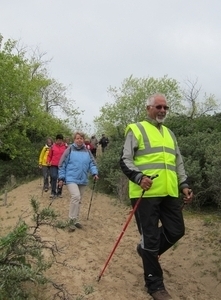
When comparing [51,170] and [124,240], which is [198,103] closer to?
[51,170]

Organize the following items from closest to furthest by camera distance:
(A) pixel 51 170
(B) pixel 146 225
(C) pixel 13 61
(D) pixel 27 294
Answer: (D) pixel 27 294
(B) pixel 146 225
(A) pixel 51 170
(C) pixel 13 61

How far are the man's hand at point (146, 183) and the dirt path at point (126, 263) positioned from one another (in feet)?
3.90

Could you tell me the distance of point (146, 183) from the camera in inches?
177

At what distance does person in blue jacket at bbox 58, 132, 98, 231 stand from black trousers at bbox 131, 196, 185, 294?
305 centimetres

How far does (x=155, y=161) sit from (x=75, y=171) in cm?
324

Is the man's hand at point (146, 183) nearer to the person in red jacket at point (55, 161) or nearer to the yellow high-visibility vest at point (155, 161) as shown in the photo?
the yellow high-visibility vest at point (155, 161)

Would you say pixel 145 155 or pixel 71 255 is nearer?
pixel 145 155

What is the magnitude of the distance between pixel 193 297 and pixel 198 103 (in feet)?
141

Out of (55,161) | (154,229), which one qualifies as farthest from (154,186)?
(55,161)

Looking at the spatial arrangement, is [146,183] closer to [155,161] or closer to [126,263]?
[155,161]

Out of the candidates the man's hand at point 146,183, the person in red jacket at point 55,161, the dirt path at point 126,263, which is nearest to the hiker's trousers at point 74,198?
the dirt path at point 126,263

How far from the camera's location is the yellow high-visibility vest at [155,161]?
15.5 feet

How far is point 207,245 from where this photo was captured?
7.03 metres

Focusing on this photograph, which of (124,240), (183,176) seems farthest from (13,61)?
(183,176)
